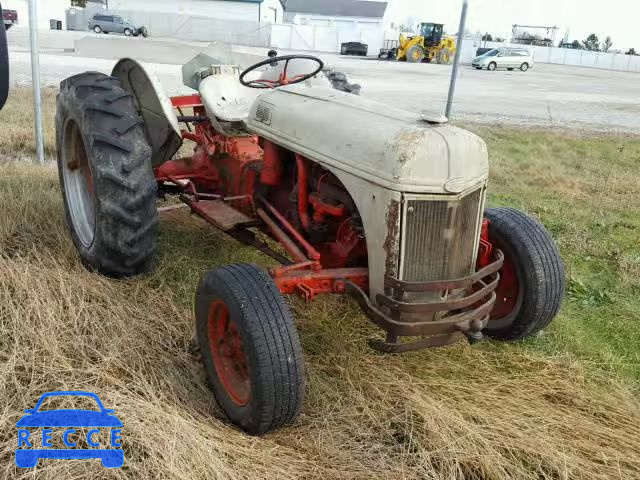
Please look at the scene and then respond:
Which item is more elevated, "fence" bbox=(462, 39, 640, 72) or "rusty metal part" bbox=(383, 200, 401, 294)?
"fence" bbox=(462, 39, 640, 72)

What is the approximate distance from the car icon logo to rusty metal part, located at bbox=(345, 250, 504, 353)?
1.10 metres

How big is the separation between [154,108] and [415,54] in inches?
1268

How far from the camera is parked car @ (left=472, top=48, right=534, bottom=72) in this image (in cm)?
3197

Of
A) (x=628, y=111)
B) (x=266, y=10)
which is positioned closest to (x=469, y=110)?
(x=628, y=111)

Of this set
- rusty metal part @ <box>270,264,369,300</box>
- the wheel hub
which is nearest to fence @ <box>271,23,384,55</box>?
the wheel hub

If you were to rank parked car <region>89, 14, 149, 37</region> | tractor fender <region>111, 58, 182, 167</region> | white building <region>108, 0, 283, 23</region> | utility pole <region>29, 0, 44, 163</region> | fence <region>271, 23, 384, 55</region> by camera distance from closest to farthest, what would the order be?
1. tractor fender <region>111, 58, 182, 167</region>
2. utility pole <region>29, 0, 44, 163</region>
3. parked car <region>89, 14, 149, 37</region>
4. fence <region>271, 23, 384, 55</region>
5. white building <region>108, 0, 283, 23</region>

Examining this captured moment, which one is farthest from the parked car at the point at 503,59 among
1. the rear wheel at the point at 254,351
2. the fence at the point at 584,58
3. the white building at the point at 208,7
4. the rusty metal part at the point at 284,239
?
the rear wheel at the point at 254,351

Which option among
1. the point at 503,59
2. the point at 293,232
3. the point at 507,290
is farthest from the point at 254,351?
the point at 503,59

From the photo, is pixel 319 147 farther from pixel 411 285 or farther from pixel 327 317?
pixel 327 317

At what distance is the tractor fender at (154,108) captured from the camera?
390 centimetres

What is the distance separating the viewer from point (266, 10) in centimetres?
5088

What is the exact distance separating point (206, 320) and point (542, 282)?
1677 millimetres

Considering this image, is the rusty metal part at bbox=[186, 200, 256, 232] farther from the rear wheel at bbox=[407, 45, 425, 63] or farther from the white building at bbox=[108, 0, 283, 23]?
the white building at bbox=[108, 0, 283, 23]

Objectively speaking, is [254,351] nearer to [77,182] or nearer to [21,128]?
[77,182]
